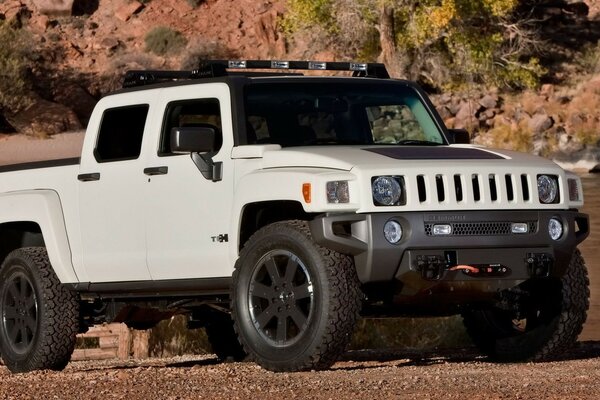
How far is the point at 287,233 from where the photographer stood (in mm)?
9406

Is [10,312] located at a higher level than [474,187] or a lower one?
lower

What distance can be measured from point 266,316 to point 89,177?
6.10 ft

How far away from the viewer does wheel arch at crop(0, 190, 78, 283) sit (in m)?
11.0

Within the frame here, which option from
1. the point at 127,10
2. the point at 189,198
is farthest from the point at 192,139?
the point at 127,10

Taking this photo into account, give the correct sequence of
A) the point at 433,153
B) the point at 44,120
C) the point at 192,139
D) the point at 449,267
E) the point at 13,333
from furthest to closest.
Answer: the point at 44,120 < the point at 13,333 < the point at 192,139 < the point at 433,153 < the point at 449,267

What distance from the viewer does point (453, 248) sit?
9312 mm

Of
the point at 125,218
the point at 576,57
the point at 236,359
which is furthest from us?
the point at 576,57

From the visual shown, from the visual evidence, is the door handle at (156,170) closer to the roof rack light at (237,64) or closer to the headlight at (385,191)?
the roof rack light at (237,64)

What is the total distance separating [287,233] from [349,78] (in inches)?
64.9

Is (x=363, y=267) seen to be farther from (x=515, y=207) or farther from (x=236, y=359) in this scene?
(x=236, y=359)

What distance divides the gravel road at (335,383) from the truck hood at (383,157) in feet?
3.81

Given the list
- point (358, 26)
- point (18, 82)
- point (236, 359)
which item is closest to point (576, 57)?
point (358, 26)

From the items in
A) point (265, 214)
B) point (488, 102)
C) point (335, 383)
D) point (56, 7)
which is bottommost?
point (335, 383)

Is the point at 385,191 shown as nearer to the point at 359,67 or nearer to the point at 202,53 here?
the point at 359,67
